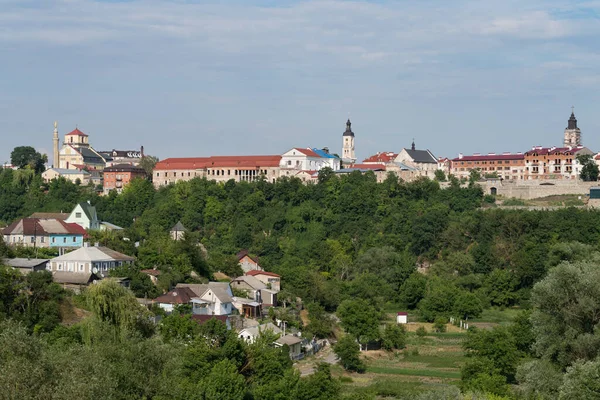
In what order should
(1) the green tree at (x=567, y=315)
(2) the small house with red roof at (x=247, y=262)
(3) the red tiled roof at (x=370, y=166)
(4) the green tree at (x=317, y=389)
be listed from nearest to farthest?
1. (4) the green tree at (x=317, y=389)
2. (1) the green tree at (x=567, y=315)
3. (2) the small house with red roof at (x=247, y=262)
4. (3) the red tiled roof at (x=370, y=166)

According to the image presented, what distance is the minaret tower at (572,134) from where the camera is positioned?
89.1m

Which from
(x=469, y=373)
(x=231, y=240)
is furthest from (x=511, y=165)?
(x=469, y=373)

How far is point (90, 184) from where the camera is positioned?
Result: 8069cm

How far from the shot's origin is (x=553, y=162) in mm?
79062

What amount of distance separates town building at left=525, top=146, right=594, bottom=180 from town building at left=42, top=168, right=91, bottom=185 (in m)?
38.7

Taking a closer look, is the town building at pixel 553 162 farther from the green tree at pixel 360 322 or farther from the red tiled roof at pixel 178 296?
the red tiled roof at pixel 178 296

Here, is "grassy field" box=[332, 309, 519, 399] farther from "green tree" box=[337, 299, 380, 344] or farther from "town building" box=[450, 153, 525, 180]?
"town building" box=[450, 153, 525, 180]

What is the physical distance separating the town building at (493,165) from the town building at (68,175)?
3283cm

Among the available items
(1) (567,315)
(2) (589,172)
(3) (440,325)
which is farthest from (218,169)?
(1) (567,315)

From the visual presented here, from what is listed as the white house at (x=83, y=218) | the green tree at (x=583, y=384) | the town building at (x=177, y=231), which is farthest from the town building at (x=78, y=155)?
the green tree at (x=583, y=384)

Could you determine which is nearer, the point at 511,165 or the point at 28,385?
the point at 28,385

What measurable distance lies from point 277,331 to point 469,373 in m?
10.2

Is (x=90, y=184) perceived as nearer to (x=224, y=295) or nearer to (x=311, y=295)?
(x=311, y=295)

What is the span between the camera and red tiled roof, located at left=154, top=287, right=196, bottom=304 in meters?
43.0
